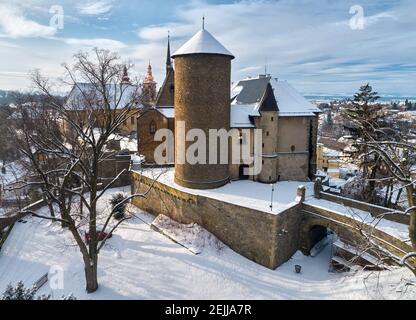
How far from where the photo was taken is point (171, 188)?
22438mm

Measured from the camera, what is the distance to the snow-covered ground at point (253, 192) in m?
19.1

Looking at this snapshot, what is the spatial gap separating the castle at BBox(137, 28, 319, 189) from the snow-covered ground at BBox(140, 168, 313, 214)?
721mm

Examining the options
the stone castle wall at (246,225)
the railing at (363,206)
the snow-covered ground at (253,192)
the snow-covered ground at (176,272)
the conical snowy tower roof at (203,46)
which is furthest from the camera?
the conical snowy tower roof at (203,46)

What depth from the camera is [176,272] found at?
→ 16.0 m

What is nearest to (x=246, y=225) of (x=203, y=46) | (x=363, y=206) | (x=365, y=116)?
(x=363, y=206)

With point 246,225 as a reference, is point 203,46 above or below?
above

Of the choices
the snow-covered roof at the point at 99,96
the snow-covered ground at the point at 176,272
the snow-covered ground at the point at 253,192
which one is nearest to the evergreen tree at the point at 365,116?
the snow-covered ground at the point at 253,192

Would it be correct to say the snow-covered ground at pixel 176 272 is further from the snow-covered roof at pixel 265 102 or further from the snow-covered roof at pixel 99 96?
the snow-covered roof at pixel 265 102

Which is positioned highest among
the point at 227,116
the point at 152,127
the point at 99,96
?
the point at 99,96

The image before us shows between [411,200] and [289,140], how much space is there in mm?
14984

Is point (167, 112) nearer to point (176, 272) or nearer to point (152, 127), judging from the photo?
point (152, 127)

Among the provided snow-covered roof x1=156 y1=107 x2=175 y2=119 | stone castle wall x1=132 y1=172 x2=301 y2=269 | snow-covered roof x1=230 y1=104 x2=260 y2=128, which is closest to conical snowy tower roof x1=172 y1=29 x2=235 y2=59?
snow-covered roof x1=230 y1=104 x2=260 y2=128

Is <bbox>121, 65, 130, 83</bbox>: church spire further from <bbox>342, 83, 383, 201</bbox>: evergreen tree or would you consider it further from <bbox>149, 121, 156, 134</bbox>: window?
<bbox>342, 83, 383, 201</bbox>: evergreen tree

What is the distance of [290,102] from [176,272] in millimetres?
16261
